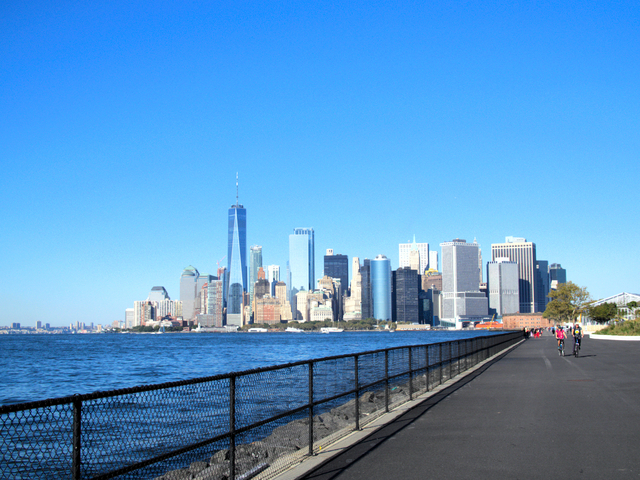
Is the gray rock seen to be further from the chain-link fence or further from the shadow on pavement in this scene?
the shadow on pavement

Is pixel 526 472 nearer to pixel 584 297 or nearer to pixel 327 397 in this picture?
pixel 327 397

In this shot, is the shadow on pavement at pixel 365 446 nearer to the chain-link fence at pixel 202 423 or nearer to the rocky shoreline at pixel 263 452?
the chain-link fence at pixel 202 423

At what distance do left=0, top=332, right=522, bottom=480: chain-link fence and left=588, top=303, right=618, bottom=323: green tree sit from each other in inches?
3528

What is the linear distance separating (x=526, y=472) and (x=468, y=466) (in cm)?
72

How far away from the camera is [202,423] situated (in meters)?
7.17

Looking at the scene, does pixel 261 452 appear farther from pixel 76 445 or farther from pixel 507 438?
pixel 76 445

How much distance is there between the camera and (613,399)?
1460 cm

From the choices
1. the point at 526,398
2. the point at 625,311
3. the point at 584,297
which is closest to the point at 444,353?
the point at 526,398

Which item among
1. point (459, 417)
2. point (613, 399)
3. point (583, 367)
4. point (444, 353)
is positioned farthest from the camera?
point (583, 367)

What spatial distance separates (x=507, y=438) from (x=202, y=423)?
5.28 meters

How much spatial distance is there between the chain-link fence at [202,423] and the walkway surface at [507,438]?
0.99m

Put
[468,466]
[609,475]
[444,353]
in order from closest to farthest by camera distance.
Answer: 1. [609,475]
2. [468,466]
3. [444,353]

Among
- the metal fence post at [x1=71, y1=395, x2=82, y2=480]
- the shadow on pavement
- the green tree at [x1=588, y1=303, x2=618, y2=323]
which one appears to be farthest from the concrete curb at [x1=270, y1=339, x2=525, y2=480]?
the green tree at [x1=588, y1=303, x2=618, y2=323]

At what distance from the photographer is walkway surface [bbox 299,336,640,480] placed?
7.88 metres
